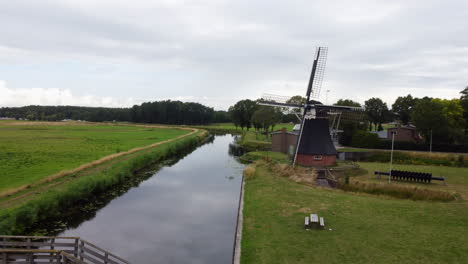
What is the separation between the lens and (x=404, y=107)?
69.1 metres

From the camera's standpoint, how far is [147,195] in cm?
2383

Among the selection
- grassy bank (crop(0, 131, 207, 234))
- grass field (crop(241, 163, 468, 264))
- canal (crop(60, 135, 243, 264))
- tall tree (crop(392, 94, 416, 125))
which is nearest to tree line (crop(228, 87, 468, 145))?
tall tree (crop(392, 94, 416, 125))

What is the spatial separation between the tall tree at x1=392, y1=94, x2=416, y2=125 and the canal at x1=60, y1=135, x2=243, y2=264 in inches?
2170

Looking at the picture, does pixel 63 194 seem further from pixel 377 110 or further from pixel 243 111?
pixel 377 110

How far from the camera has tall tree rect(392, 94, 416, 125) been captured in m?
68.2

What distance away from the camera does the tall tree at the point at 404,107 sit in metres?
68.2

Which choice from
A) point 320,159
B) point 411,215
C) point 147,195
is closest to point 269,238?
point 411,215

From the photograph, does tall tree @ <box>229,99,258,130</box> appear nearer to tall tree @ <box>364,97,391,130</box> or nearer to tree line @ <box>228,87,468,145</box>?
tree line @ <box>228,87,468,145</box>

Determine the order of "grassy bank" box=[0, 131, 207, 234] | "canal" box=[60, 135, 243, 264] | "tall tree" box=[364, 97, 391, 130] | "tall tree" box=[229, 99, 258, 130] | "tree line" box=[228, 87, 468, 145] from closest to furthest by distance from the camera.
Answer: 1. "canal" box=[60, 135, 243, 264]
2. "grassy bank" box=[0, 131, 207, 234]
3. "tree line" box=[228, 87, 468, 145]
4. "tall tree" box=[364, 97, 391, 130]
5. "tall tree" box=[229, 99, 258, 130]

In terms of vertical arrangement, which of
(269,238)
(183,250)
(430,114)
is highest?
(430,114)

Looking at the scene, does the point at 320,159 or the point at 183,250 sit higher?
the point at 320,159

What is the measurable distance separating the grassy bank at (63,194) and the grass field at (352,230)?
34.9 ft

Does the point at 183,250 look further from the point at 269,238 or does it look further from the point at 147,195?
the point at 147,195

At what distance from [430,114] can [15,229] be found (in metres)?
44.9
